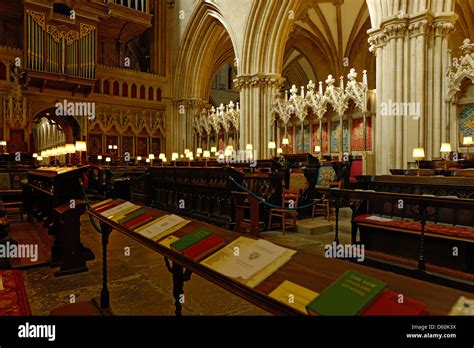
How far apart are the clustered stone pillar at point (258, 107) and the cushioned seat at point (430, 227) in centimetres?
1075

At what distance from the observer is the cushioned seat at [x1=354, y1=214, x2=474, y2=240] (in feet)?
12.7

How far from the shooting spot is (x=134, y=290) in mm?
3656

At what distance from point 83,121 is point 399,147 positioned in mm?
16055

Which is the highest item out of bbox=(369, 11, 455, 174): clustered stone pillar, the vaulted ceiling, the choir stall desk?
the vaulted ceiling

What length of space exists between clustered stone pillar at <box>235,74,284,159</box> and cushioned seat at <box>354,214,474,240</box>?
10747 millimetres

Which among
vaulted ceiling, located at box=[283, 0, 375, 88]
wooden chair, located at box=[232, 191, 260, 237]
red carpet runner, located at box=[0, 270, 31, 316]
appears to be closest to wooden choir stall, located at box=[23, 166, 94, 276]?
red carpet runner, located at box=[0, 270, 31, 316]

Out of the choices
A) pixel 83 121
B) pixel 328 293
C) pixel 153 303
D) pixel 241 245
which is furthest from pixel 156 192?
pixel 83 121

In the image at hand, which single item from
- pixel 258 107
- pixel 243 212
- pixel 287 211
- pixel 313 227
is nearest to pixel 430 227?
pixel 313 227

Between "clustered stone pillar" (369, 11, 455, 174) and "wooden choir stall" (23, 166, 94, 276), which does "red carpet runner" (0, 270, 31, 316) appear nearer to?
"wooden choir stall" (23, 166, 94, 276)

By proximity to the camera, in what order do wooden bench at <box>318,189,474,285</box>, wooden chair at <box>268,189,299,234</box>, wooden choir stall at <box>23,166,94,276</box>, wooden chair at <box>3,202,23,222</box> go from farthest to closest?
1. wooden chair at <box>3,202,23,222</box>
2. wooden chair at <box>268,189,299,234</box>
3. wooden choir stall at <box>23,166,94,276</box>
4. wooden bench at <box>318,189,474,285</box>

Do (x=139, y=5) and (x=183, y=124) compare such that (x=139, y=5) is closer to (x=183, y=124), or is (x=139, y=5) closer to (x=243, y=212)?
(x=183, y=124)

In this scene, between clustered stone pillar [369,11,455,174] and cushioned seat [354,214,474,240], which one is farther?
clustered stone pillar [369,11,455,174]
